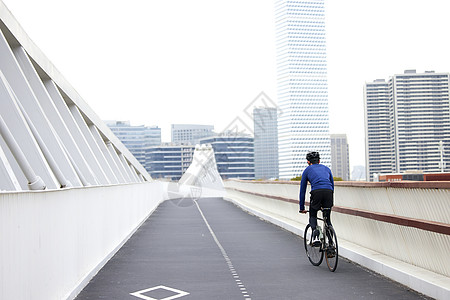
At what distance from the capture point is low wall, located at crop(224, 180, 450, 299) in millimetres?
8609

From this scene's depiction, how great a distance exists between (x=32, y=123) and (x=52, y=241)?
4440 mm

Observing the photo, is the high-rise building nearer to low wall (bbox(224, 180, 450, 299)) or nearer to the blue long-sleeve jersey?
low wall (bbox(224, 180, 450, 299))

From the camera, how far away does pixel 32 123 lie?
11.6m

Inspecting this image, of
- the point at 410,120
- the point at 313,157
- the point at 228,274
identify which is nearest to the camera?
the point at 228,274

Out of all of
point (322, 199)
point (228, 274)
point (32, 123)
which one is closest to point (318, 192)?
point (322, 199)

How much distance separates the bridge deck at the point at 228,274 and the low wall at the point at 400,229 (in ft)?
1.07

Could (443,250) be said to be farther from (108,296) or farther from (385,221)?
(108,296)

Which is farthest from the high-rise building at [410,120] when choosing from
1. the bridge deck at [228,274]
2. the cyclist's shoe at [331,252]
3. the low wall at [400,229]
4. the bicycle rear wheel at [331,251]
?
the cyclist's shoe at [331,252]

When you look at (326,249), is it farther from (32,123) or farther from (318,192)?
(32,123)

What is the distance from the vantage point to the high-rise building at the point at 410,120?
510 ft

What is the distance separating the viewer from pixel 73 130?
17953 millimetres

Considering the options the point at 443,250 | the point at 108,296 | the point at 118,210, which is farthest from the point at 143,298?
the point at 118,210

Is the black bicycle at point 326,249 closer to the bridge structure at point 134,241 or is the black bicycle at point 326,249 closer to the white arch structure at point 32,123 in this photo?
the bridge structure at point 134,241

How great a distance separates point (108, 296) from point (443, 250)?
4708 millimetres
